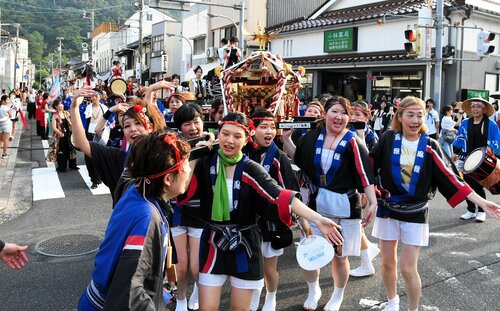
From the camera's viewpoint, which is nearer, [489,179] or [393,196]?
[393,196]

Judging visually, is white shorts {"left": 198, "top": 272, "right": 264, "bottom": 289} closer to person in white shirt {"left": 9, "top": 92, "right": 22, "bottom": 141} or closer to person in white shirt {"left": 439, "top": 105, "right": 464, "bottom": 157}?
person in white shirt {"left": 439, "top": 105, "right": 464, "bottom": 157}

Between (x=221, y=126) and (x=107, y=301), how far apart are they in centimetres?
179

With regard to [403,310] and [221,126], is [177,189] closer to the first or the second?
[221,126]

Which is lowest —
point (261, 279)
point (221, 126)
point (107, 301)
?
point (261, 279)

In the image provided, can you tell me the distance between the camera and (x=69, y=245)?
6293 millimetres

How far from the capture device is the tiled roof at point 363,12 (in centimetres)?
1796

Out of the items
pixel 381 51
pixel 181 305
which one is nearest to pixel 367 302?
pixel 181 305

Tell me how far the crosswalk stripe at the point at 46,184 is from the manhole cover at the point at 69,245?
2851 millimetres

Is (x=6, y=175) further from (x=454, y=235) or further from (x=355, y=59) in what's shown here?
(x=355, y=59)

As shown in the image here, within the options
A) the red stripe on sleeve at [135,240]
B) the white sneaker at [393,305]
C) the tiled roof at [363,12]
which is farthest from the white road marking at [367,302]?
the tiled roof at [363,12]

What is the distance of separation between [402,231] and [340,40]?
17656 mm

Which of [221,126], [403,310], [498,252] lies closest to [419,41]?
[498,252]

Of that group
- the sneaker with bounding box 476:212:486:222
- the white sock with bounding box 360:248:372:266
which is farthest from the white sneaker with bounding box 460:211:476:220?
the white sock with bounding box 360:248:372:266

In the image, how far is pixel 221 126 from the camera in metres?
3.54
